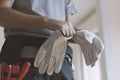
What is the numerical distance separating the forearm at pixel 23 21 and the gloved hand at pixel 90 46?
0.37 ft

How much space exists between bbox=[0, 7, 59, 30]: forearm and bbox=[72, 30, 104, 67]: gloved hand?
0.11m

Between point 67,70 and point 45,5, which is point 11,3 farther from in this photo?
point 67,70

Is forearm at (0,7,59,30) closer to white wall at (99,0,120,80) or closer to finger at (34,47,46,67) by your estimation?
finger at (34,47,46,67)

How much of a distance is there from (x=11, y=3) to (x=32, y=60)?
204mm

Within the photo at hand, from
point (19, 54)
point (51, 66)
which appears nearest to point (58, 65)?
point (51, 66)

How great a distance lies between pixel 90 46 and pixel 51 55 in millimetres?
129

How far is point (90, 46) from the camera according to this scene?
80 centimetres

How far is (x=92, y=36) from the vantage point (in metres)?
0.81

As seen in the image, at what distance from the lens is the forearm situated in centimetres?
75

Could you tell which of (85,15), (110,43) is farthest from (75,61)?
(110,43)

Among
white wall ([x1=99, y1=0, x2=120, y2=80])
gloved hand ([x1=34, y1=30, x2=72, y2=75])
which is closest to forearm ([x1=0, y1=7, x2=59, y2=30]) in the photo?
gloved hand ([x1=34, y1=30, x2=72, y2=75])

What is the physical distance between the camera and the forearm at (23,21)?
0.75 meters

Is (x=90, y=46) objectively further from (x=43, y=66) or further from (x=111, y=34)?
(x=111, y=34)

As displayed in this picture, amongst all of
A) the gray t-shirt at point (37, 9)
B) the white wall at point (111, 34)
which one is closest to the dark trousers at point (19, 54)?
the gray t-shirt at point (37, 9)
